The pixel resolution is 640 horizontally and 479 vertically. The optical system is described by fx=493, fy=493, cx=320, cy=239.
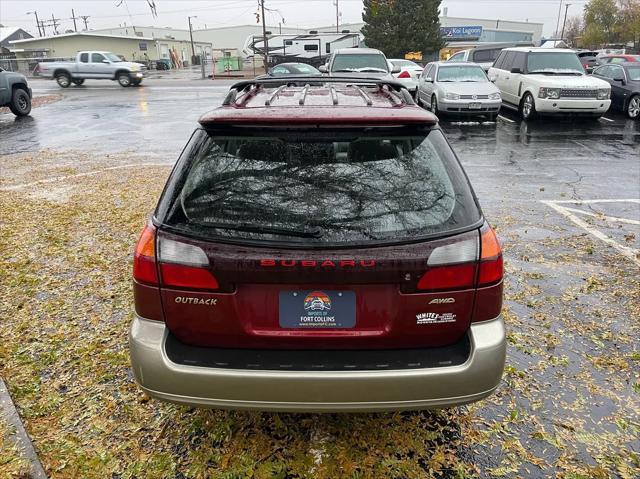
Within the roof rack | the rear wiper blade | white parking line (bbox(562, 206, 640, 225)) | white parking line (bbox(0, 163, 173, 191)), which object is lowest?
white parking line (bbox(562, 206, 640, 225))

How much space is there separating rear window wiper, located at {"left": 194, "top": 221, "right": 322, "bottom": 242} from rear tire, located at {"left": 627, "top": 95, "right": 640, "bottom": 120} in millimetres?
15449

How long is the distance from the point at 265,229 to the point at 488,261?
1002 millimetres

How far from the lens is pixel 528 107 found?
537 inches

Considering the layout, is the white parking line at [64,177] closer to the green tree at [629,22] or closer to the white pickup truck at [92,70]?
the white pickup truck at [92,70]

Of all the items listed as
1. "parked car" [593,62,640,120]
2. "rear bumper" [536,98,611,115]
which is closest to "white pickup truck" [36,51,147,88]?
"rear bumper" [536,98,611,115]

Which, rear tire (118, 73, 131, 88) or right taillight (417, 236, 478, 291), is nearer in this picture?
right taillight (417, 236, 478, 291)

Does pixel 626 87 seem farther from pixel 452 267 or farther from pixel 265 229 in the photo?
pixel 265 229

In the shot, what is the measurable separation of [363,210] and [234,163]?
66 centimetres

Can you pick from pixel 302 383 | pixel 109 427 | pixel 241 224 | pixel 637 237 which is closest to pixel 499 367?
pixel 302 383

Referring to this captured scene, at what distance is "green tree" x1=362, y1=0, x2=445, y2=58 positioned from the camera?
4569cm

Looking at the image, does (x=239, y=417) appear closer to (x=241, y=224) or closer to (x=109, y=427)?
(x=109, y=427)

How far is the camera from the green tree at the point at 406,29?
4569cm

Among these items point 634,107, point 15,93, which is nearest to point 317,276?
point 634,107

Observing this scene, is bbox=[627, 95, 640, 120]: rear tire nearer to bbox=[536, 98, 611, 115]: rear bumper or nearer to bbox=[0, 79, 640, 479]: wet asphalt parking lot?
bbox=[536, 98, 611, 115]: rear bumper
